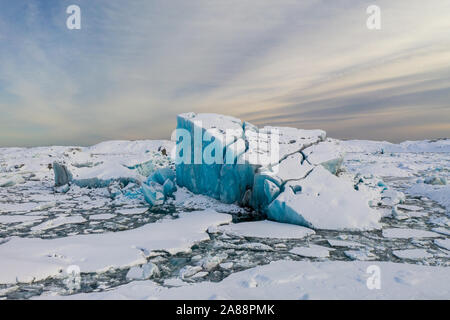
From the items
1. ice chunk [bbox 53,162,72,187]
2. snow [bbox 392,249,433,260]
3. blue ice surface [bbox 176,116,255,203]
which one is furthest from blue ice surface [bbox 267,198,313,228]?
ice chunk [bbox 53,162,72,187]

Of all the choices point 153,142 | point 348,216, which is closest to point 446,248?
point 348,216

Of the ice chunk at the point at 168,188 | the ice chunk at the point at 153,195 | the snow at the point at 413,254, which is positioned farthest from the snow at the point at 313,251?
the ice chunk at the point at 168,188

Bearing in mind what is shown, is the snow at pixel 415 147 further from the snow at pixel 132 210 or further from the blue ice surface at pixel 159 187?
the snow at pixel 132 210

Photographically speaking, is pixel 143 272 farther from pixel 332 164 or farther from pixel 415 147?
pixel 415 147

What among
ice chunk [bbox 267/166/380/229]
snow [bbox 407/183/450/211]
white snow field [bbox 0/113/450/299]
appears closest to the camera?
white snow field [bbox 0/113/450/299]

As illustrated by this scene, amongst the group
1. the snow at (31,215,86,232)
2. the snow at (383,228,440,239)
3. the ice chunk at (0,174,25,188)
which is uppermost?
the ice chunk at (0,174,25,188)

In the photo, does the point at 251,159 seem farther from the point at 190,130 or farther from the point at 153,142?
the point at 153,142

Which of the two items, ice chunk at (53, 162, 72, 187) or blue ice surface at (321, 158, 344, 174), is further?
ice chunk at (53, 162, 72, 187)

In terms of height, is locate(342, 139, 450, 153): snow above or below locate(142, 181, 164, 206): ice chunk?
above

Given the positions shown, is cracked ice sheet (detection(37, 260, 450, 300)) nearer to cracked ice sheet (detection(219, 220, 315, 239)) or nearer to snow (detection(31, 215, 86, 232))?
cracked ice sheet (detection(219, 220, 315, 239))
